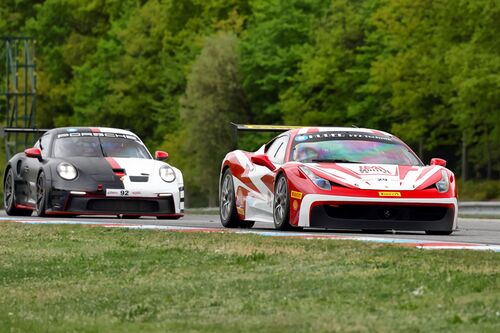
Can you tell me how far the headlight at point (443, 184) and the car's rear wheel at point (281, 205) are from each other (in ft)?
5.41

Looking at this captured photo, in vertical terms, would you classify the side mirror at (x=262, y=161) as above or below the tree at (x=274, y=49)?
above

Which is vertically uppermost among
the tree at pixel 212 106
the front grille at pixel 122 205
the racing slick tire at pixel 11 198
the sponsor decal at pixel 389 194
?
the sponsor decal at pixel 389 194

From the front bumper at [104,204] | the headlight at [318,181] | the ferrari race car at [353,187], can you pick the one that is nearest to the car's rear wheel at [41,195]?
the front bumper at [104,204]

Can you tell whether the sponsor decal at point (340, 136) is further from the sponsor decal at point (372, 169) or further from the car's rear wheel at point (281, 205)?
the sponsor decal at point (372, 169)

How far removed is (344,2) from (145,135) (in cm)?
2114

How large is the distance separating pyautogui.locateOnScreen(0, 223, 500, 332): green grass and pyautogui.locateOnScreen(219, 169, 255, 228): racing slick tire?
4.83 meters

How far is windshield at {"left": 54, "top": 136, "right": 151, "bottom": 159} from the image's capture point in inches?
859

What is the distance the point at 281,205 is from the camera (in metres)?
16.7

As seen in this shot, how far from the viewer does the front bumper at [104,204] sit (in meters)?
20.8

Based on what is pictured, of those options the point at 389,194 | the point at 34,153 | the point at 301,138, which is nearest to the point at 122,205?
the point at 34,153

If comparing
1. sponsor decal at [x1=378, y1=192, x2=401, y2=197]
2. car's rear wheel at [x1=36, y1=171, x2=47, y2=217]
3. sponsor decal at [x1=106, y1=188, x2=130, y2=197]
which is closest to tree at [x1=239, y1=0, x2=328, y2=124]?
car's rear wheel at [x1=36, y1=171, x2=47, y2=217]

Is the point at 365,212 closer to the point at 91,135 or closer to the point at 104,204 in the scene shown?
the point at 104,204

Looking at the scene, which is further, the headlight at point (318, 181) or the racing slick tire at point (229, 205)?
the racing slick tire at point (229, 205)

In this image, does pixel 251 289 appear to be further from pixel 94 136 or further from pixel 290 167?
pixel 94 136
